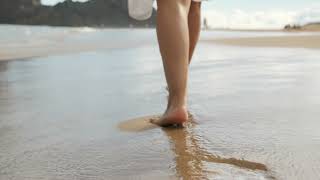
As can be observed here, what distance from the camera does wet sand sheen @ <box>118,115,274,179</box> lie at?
133 cm

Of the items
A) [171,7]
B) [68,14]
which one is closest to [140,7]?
[171,7]

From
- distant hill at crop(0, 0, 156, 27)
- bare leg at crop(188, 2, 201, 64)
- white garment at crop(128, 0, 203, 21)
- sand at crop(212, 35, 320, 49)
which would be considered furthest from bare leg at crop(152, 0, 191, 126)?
distant hill at crop(0, 0, 156, 27)

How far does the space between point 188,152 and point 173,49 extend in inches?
20.5

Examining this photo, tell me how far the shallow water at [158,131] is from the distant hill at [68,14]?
45.7 metres

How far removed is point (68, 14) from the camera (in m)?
51.8

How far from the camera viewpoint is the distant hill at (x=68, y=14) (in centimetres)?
5053

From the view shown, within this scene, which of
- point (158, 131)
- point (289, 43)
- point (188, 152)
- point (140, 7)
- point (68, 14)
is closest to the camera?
point (188, 152)

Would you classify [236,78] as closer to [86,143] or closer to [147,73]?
[147,73]

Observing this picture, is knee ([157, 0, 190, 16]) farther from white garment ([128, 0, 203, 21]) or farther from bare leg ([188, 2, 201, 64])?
bare leg ([188, 2, 201, 64])

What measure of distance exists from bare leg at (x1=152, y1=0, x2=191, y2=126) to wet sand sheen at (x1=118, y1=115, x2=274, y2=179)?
7 centimetres

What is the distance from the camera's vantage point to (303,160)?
1.38 metres

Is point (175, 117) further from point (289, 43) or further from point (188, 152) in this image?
point (289, 43)

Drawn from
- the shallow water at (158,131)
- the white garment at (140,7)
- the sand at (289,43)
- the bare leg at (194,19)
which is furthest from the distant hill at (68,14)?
the white garment at (140,7)

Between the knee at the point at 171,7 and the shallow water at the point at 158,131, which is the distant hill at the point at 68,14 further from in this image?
the knee at the point at 171,7
